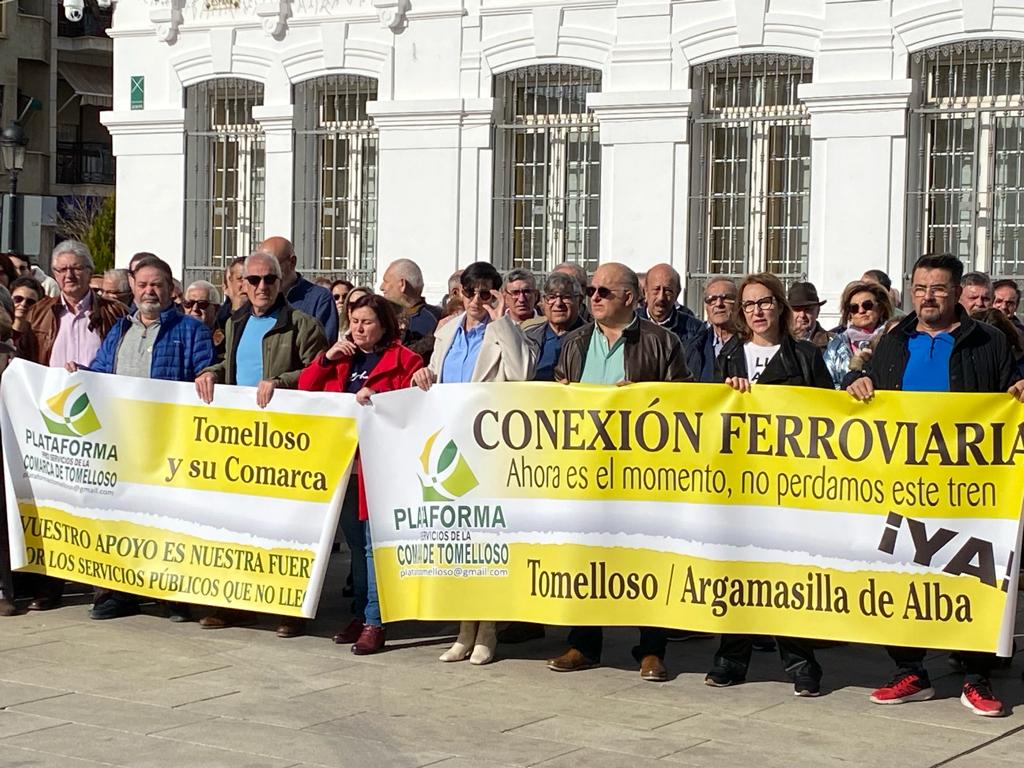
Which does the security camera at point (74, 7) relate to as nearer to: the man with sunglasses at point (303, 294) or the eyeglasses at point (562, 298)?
the man with sunglasses at point (303, 294)

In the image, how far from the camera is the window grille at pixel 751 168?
54.4 feet

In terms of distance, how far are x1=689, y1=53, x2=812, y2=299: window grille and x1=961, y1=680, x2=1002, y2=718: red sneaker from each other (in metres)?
8.46

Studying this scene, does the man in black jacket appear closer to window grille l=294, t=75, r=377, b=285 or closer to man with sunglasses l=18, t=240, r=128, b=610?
man with sunglasses l=18, t=240, r=128, b=610

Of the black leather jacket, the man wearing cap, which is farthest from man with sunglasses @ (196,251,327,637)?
→ the man wearing cap

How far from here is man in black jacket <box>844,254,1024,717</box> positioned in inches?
335

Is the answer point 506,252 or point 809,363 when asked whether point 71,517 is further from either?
point 506,252

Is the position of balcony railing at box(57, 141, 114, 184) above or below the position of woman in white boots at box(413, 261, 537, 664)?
above

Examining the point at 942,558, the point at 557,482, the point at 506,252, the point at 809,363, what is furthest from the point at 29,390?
the point at 506,252

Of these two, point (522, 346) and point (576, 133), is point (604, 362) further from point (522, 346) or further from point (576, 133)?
point (576, 133)

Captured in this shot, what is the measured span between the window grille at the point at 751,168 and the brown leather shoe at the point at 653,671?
26.4ft

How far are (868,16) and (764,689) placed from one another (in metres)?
8.67

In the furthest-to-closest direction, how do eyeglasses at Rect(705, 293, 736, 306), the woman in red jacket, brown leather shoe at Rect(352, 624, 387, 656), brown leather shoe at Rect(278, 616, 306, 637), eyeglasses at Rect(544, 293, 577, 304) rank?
eyeglasses at Rect(705, 293, 736, 306) < eyeglasses at Rect(544, 293, 577, 304) < brown leather shoe at Rect(278, 616, 306, 637) < the woman in red jacket < brown leather shoe at Rect(352, 624, 387, 656)

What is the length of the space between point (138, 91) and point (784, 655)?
519 inches

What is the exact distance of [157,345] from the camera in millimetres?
10359
